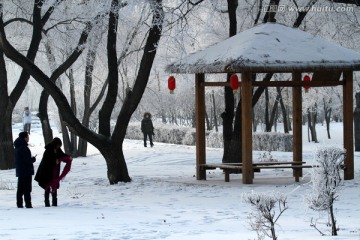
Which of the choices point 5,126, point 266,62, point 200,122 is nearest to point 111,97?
point 200,122

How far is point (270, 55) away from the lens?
54.6 feet

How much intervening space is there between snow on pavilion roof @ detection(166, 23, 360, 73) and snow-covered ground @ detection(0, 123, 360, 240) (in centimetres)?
248

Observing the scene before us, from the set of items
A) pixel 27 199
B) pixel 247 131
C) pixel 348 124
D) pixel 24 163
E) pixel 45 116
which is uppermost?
pixel 45 116

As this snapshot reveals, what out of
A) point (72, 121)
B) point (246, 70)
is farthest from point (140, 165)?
point (246, 70)

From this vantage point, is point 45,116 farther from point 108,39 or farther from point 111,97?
point 108,39

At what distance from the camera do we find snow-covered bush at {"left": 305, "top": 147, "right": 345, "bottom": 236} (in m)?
9.29

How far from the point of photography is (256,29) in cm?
1798

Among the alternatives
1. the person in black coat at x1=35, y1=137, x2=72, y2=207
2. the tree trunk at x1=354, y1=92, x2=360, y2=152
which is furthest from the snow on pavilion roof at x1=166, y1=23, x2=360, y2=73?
the tree trunk at x1=354, y1=92, x2=360, y2=152

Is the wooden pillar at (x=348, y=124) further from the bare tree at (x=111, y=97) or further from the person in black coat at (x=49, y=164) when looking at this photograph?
the person in black coat at (x=49, y=164)

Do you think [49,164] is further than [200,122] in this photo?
No

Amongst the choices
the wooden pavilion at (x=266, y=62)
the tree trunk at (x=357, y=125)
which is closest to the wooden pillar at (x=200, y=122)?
the wooden pavilion at (x=266, y=62)

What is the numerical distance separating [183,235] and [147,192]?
610cm

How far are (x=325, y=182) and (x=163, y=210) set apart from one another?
4.78 metres

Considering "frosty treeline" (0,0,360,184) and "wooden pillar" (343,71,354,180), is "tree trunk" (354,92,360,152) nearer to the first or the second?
"frosty treeline" (0,0,360,184)
